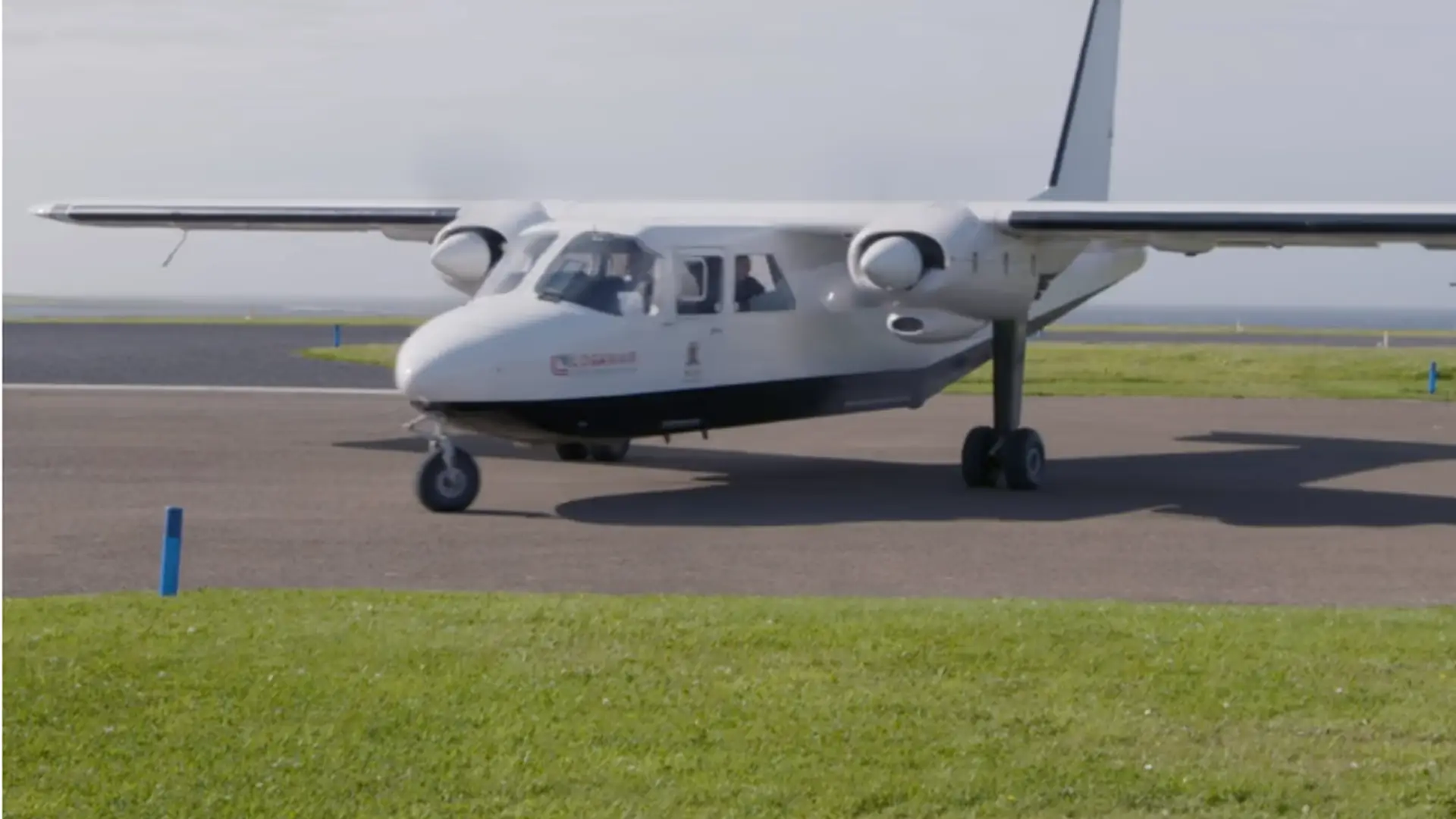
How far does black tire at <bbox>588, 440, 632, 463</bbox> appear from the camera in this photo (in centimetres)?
2194

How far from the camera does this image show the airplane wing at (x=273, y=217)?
23.7 m

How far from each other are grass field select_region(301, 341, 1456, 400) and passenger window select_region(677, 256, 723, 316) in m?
16.4

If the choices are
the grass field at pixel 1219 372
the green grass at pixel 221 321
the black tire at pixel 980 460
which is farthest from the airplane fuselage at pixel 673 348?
the green grass at pixel 221 321

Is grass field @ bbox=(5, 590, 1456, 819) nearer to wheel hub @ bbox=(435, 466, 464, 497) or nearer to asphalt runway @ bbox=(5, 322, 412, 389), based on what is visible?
wheel hub @ bbox=(435, 466, 464, 497)

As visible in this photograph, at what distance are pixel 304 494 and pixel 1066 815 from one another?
1180 centimetres

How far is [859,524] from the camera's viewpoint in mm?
16359

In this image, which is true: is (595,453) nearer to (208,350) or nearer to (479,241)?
(479,241)

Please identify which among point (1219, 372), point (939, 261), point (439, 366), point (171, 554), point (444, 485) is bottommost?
point (1219, 372)

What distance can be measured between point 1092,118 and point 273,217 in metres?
10.5

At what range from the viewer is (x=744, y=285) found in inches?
750

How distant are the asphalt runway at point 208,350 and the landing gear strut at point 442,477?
58.5 feet

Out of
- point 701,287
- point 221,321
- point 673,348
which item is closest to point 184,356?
point 701,287

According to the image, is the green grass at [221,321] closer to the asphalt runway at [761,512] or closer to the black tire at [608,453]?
the asphalt runway at [761,512]

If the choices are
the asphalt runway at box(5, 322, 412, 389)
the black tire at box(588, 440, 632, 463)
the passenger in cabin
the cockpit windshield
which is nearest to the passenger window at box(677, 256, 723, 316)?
the passenger in cabin
